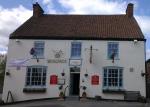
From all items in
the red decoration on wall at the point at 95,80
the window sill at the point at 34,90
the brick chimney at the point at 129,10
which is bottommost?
the window sill at the point at 34,90

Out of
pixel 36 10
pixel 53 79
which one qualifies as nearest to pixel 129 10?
pixel 36 10

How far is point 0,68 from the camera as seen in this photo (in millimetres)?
57625

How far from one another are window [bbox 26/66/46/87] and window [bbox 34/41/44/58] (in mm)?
1285

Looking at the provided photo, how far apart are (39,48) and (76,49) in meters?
3.62

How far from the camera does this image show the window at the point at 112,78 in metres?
25.9

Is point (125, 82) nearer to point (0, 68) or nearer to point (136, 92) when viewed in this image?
point (136, 92)

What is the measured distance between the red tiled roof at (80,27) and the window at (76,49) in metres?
0.67

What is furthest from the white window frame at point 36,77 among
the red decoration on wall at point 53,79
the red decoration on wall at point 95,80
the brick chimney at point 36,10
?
the brick chimney at point 36,10

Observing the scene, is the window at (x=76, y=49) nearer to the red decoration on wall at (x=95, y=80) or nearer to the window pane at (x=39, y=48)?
the red decoration on wall at (x=95, y=80)

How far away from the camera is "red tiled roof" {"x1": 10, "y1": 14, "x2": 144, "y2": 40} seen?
27.0 metres

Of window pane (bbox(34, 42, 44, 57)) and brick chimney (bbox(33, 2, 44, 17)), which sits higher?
brick chimney (bbox(33, 2, 44, 17))

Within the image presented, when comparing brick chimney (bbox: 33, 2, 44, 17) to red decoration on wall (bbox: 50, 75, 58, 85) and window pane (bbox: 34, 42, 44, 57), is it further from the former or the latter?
red decoration on wall (bbox: 50, 75, 58, 85)

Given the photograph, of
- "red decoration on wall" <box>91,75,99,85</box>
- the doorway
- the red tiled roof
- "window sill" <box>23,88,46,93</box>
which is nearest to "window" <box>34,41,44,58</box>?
the red tiled roof

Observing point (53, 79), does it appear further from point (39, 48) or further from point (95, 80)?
point (95, 80)
